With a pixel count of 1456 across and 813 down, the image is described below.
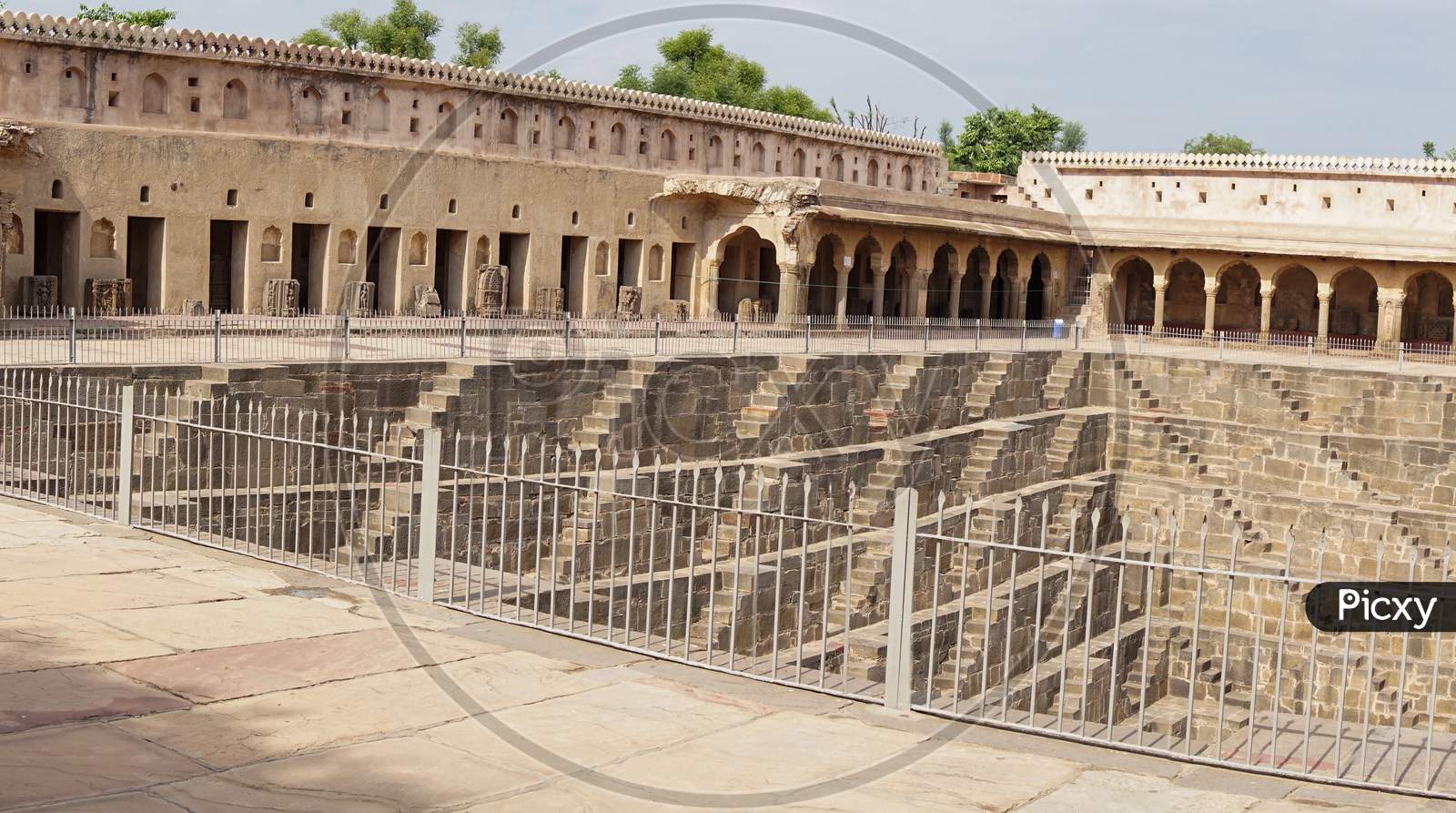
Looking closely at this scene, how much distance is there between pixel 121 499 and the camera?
10812 millimetres

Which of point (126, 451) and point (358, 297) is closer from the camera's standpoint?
point (126, 451)

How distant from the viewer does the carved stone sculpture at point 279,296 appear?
2470cm

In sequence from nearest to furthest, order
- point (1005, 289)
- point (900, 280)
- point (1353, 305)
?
1. point (900, 280)
2. point (1353, 305)
3. point (1005, 289)

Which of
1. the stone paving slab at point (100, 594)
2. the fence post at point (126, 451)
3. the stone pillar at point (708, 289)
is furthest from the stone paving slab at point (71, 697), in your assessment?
the stone pillar at point (708, 289)

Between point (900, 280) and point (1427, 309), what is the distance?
13324 mm

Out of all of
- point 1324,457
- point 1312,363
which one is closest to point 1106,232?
point 1312,363

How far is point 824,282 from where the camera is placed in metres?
35.3

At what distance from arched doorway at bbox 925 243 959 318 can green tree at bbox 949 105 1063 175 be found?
15478mm

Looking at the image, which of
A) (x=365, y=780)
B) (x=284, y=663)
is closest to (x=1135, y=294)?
(x=284, y=663)

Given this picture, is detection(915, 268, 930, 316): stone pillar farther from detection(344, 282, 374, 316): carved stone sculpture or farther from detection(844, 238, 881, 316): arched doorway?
detection(344, 282, 374, 316): carved stone sculpture

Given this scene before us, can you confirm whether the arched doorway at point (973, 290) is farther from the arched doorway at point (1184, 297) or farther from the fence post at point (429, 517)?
the fence post at point (429, 517)

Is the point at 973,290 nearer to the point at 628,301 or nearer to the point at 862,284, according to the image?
the point at 862,284

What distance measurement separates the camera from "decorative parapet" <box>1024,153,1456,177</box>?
35.6 metres

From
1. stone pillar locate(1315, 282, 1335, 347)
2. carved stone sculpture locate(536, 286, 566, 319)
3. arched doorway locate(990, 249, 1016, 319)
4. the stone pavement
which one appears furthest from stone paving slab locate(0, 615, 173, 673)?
stone pillar locate(1315, 282, 1335, 347)
